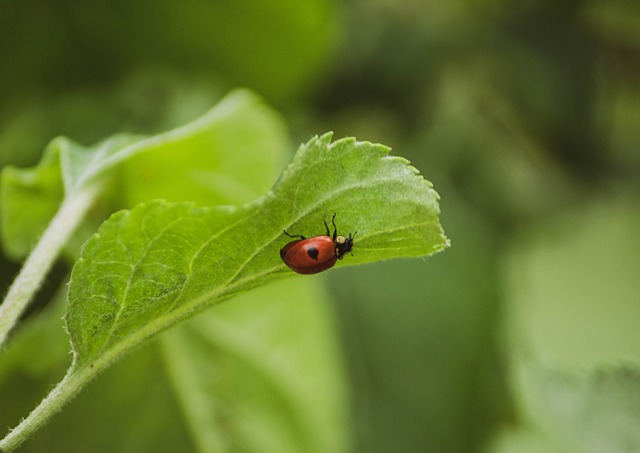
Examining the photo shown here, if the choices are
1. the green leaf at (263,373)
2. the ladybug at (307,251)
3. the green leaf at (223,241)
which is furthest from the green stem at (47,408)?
the green leaf at (263,373)

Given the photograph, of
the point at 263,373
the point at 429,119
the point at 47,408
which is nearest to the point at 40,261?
the point at 47,408

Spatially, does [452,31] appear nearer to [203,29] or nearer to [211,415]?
[203,29]

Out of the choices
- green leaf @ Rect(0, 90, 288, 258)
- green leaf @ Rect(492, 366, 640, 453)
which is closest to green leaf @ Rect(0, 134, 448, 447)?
green leaf @ Rect(0, 90, 288, 258)

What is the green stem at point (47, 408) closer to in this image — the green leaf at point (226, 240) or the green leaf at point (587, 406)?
the green leaf at point (226, 240)

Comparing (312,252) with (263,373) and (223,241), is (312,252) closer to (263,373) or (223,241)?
(223,241)

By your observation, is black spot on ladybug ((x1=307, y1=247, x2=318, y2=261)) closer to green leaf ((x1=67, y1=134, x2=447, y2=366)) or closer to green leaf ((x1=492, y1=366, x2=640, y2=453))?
green leaf ((x1=67, y1=134, x2=447, y2=366))

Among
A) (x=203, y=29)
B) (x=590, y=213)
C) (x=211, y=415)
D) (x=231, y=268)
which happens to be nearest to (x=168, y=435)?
(x=211, y=415)
